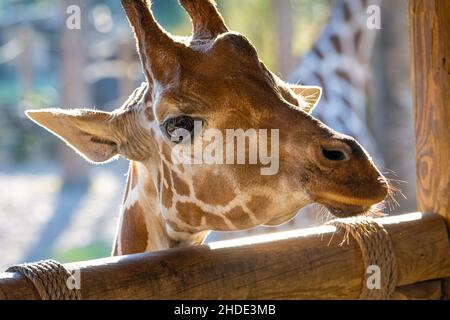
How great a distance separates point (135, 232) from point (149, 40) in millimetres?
586

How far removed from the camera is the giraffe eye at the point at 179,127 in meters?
2.11

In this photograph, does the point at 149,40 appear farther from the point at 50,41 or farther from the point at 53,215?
the point at 50,41

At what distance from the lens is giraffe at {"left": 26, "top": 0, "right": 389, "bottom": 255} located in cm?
197

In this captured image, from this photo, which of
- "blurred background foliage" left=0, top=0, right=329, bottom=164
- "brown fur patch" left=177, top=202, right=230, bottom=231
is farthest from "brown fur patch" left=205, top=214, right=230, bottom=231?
"blurred background foliage" left=0, top=0, right=329, bottom=164

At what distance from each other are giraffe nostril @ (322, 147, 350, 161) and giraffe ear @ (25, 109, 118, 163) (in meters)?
0.65

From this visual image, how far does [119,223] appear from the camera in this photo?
2551 mm

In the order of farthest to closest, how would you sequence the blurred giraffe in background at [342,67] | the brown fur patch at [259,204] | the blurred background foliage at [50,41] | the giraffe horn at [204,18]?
1. the blurred background foliage at [50,41]
2. the blurred giraffe in background at [342,67]
3. the giraffe horn at [204,18]
4. the brown fur patch at [259,204]

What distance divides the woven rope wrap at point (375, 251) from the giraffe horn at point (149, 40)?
650 millimetres

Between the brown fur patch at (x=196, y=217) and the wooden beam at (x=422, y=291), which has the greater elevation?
the brown fur patch at (x=196, y=217)

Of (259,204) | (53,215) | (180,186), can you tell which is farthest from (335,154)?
(53,215)

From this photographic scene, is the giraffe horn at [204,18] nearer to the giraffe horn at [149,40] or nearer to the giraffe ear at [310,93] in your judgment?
the giraffe horn at [149,40]

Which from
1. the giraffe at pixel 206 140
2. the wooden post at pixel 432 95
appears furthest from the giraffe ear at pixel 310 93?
the wooden post at pixel 432 95
